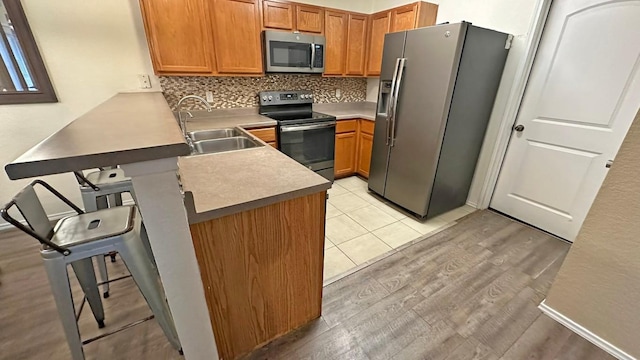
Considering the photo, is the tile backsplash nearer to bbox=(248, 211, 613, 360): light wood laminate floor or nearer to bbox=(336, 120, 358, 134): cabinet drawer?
bbox=(336, 120, 358, 134): cabinet drawer

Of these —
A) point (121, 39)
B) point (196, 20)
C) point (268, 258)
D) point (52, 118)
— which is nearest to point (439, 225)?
point (268, 258)

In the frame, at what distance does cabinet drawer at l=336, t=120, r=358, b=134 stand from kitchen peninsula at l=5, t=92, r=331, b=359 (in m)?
1.79

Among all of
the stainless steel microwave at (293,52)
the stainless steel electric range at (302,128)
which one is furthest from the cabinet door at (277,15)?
the stainless steel electric range at (302,128)

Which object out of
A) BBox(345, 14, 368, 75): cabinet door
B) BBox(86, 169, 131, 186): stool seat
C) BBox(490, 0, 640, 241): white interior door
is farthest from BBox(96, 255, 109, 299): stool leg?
BBox(490, 0, 640, 241): white interior door

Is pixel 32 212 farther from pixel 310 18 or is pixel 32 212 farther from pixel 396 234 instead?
pixel 310 18

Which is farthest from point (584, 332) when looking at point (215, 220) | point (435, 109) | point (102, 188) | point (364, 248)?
point (102, 188)

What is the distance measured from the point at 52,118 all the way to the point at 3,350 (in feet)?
6.23

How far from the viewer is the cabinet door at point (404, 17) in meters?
2.76

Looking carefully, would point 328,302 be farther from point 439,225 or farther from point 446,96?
point 446,96

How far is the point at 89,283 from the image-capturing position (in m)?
1.33

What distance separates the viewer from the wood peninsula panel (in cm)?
106

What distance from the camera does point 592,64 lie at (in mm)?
1975

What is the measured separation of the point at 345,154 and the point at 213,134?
1727 millimetres

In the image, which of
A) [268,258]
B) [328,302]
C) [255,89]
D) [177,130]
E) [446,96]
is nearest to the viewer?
[177,130]
